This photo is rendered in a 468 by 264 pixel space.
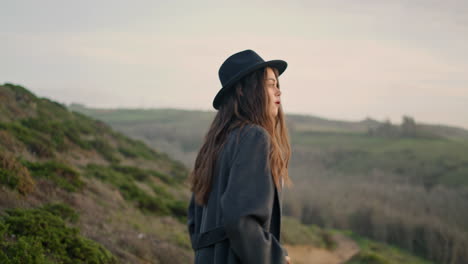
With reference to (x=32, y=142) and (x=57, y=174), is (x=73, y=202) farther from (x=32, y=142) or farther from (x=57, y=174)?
(x=32, y=142)

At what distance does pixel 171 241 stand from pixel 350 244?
37.3ft

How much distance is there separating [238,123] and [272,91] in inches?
13.6

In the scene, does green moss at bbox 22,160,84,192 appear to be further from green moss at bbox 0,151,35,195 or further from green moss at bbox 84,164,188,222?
green moss at bbox 84,164,188,222

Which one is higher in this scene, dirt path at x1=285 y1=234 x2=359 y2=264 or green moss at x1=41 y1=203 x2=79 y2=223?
green moss at x1=41 y1=203 x2=79 y2=223

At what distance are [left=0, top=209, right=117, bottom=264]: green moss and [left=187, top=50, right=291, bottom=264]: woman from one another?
2.08 metres

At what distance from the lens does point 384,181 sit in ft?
121

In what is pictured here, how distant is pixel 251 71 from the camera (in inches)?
112

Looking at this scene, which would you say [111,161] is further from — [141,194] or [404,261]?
[404,261]

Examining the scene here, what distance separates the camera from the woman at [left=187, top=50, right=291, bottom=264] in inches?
96.4

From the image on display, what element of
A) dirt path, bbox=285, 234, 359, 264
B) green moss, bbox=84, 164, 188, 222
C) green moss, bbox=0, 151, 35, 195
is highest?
green moss, bbox=0, 151, 35, 195

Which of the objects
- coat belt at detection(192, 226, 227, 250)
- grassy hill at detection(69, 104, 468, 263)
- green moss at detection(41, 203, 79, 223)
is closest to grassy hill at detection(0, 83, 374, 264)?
green moss at detection(41, 203, 79, 223)

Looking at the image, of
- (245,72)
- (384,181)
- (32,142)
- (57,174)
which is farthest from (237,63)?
(384,181)

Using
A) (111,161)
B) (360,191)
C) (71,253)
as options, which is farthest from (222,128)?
(360,191)

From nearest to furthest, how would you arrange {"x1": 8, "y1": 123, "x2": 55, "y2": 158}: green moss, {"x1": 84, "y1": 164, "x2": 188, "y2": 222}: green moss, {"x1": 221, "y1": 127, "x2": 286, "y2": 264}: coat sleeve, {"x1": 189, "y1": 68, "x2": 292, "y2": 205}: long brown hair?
{"x1": 221, "y1": 127, "x2": 286, "y2": 264}: coat sleeve, {"x1": 189, "y1": 68, "x2": 292, "y2": 205}: long brown hair, {"x1": 8, "y1": 123, "x2": 55, "y2": 158}: green moss, {"x1": 84, "y1": 164, "x2": 188, "y2": 222}: green moss
